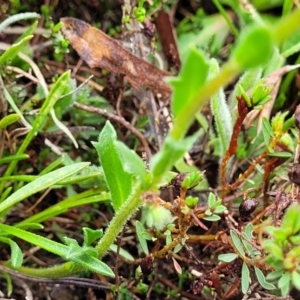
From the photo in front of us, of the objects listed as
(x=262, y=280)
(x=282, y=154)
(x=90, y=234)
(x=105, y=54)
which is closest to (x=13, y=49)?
(x=105, y=54)

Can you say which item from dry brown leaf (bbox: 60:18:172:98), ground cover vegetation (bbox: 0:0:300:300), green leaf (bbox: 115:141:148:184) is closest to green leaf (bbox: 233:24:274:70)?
green leaf (bbox: 115:141:148:184)

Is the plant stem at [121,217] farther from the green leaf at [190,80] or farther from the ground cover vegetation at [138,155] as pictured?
the green leaf at [190,80]

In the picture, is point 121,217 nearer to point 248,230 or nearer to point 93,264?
point 93,264

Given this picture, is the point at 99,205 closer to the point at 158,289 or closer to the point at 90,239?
the point at 158,289

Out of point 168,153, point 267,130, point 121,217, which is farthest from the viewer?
point 267,130

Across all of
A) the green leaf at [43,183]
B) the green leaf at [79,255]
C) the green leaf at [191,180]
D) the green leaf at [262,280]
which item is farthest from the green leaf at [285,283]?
the green leaf at [43,183]

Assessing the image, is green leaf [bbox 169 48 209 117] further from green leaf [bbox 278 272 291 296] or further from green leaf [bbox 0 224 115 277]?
green leaf [bbox 0 224 115 277]
